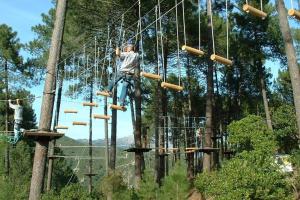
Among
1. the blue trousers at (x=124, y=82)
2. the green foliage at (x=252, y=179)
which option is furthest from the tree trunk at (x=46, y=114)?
the green foliage at (x=252, y=179)

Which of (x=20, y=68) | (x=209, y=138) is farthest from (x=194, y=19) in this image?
(x=20, y=68)

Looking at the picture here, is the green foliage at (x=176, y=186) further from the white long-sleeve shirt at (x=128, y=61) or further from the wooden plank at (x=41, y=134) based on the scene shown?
the wooden plank at (x=41, y=134)

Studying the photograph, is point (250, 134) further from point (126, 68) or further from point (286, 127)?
point (286, 127)

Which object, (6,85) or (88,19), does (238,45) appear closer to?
(88,19)

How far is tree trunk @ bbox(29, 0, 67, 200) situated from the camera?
22.8ft

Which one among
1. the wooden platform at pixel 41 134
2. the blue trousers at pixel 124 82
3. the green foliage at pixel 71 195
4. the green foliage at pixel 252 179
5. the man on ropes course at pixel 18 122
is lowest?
the green foliage at pixel 71 195

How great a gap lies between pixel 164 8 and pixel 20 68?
10353mm

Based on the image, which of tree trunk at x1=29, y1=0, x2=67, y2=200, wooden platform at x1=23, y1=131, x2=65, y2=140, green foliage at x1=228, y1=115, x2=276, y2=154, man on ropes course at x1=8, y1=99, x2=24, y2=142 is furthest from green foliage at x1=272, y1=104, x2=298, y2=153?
wooden platform at x1=23, y1=131, x2=65, y2=140

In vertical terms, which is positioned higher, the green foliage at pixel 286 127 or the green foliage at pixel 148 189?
the green foliage at pixel 286 127

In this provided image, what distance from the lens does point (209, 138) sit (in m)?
12.6

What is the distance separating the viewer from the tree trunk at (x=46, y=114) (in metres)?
6.95

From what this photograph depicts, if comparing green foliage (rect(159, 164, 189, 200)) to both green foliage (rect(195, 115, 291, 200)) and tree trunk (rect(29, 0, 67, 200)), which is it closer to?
green foliage (rect(195, 115, 291, 200))

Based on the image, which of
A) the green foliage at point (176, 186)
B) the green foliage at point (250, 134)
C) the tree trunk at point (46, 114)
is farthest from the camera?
the green foliage at point (250, 134)

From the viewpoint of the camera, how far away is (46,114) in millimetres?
7098
